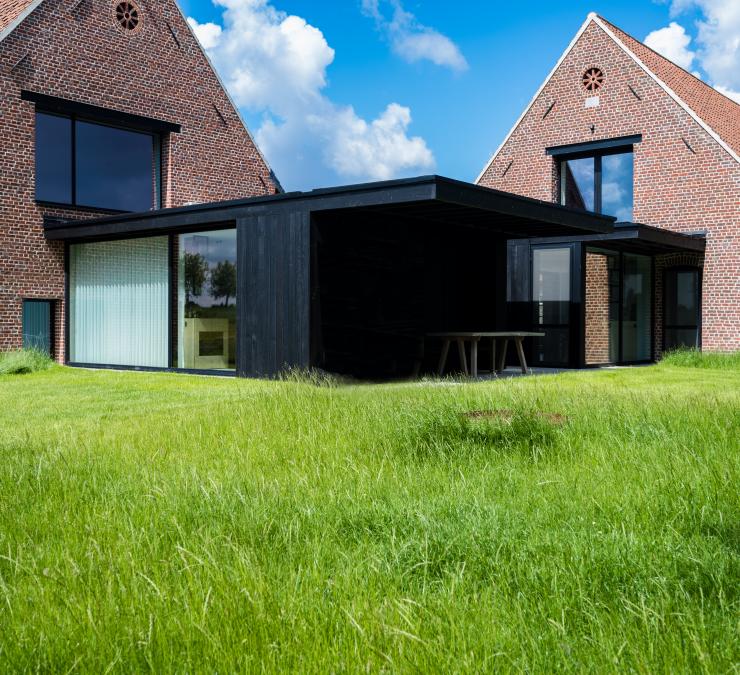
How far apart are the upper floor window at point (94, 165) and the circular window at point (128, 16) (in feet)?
7.11

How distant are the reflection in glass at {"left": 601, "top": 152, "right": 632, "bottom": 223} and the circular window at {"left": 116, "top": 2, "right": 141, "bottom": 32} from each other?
11.1 m

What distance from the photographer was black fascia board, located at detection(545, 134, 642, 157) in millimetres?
19562

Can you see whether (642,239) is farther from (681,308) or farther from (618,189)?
(618,189)

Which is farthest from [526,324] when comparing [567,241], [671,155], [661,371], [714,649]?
[714,649]

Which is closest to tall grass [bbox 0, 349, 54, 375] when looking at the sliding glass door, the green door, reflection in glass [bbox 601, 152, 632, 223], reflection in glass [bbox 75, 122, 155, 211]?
the green door

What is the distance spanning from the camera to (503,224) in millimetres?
14164

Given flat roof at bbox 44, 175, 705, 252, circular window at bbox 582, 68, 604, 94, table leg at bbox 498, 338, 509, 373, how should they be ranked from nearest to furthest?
flat roof at bbox 44, 175, 705, 252 → table leg at bbox 498, 338, 509, 373 → circular window at bbox 582, 68, 604, 94

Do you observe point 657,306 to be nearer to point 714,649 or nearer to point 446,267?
point 446,267

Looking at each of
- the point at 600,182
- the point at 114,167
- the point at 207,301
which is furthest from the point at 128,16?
the point at 600,182

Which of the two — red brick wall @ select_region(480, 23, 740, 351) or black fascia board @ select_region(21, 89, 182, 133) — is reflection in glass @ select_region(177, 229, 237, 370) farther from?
red brick wall @ select_region(480, 23, 740, 351)

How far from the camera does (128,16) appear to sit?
58.4 ft

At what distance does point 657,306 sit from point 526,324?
3.79 meters

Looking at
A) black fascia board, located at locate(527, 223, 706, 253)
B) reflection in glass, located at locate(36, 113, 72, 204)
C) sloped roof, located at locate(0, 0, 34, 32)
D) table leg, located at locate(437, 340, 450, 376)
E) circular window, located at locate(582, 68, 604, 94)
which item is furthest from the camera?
circular window, located at locate(582, 68, 604, 94)

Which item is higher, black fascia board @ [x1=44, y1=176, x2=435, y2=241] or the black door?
black fascia board @ [x1=44, y1=176, x2=435, y2=241]
